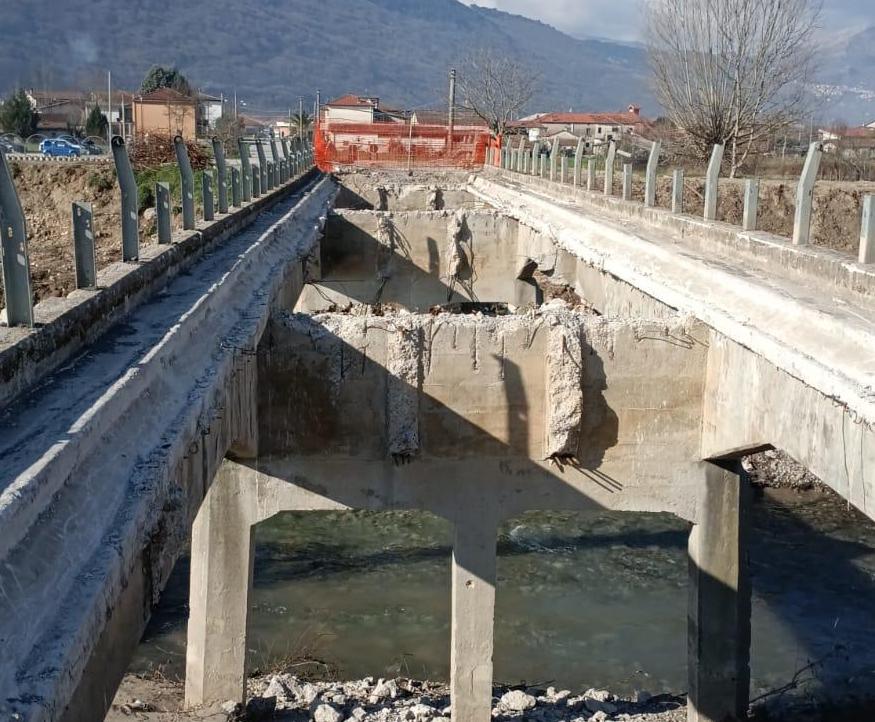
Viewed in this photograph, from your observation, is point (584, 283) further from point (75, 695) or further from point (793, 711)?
point (75, 695)

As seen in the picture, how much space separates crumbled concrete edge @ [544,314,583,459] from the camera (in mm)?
11016

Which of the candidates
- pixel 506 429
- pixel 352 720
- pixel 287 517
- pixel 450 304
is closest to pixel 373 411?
pixel 506 429

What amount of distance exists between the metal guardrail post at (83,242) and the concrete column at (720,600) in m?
7.10

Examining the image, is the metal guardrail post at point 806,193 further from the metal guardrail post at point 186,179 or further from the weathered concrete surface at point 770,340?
the metal guardrail post at point 186,179

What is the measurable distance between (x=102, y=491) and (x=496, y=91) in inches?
3321

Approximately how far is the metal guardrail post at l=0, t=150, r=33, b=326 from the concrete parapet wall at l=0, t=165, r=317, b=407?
12cm

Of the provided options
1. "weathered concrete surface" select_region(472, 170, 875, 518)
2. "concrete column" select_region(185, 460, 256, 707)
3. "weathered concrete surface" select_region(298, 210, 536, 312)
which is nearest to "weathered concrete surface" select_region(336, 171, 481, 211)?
"weathered concrete surface" select_region(298, 210, 536, 312)

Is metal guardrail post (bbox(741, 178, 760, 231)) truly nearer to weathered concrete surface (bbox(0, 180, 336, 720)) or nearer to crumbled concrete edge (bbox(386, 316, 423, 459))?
crumbled concrete edge (bbox(386, 316, 423, 459))

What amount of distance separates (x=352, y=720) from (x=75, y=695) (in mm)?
9048

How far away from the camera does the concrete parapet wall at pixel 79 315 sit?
531 centimetres

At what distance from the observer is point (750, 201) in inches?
456

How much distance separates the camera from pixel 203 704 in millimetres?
12492

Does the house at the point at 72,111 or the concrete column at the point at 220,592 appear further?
the house at the point at 72,111

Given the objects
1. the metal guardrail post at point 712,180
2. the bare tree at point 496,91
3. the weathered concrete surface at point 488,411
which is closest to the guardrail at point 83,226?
the weathered concrete surface at point 488,411
